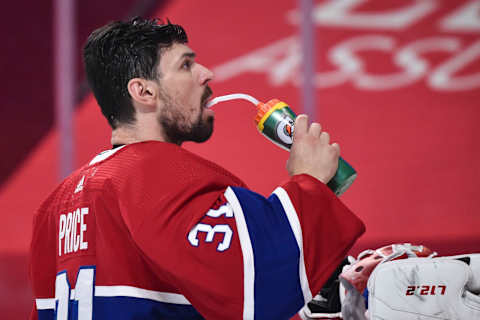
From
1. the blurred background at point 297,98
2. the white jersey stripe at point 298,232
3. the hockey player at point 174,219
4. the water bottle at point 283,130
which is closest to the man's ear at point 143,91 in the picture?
the hockey player at point 174,219

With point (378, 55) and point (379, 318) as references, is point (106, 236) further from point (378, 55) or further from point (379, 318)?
point (378, 55)

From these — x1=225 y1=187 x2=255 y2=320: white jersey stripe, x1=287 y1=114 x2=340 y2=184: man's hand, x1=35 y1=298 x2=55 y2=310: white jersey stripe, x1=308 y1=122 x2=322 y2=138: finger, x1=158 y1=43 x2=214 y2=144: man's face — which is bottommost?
x1=35 y1=298 x2=55 y2=310: white jersey stripe

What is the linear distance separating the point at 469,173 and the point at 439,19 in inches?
38.8

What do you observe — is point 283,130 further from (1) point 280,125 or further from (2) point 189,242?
(2) point 189,242

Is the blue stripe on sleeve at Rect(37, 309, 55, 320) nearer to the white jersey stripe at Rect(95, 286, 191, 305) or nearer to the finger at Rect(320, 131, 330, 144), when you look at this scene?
the white jersey stripe at Rect(95, 286, 191, 305)

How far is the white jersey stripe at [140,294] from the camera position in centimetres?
83

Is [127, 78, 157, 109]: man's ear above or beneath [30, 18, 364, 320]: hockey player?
above

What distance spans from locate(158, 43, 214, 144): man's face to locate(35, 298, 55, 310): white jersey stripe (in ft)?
1.06

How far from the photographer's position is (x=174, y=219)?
0.78 metres

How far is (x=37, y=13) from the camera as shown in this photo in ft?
11.5

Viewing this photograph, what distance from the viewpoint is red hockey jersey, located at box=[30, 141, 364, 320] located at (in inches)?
30.3

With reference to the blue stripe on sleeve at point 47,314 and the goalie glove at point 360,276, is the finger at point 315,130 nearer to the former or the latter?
the goalie glove at point 360,276

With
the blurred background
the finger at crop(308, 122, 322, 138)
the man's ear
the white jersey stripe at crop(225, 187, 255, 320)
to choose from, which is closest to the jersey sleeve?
the white jersey stripe at crop(225, 187, 255, 320)

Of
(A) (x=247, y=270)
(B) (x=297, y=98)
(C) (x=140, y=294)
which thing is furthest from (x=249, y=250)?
(B) (x=297, y=98)
